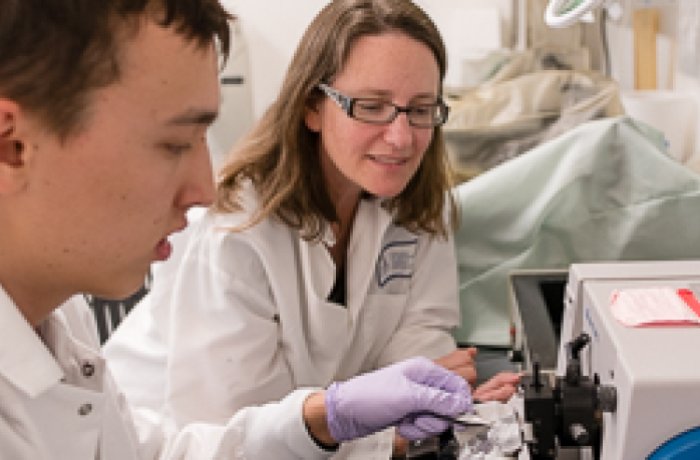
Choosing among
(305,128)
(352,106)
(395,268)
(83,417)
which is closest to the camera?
(83,417)

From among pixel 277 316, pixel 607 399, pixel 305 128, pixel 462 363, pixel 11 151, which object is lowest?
pixel 462 363

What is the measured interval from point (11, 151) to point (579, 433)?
0.61 m

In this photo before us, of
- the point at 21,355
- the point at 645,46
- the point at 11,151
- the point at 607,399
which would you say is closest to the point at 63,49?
the point at 11,151

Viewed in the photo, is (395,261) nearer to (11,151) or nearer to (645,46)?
(11,151)

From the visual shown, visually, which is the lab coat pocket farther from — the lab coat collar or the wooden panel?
the wooden panel

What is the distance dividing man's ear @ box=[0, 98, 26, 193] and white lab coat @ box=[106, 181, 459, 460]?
0.60m

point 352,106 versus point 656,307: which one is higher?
point 352,106

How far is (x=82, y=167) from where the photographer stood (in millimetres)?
691

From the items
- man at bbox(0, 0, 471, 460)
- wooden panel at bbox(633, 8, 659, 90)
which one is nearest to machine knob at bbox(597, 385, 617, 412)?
man at bbox(0, 0, 471, 460)

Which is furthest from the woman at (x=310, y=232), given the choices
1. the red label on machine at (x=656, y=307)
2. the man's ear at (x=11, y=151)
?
the man's ear at (x=11, y=151)

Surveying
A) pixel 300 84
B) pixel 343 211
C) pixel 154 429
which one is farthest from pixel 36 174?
pixel 343 211

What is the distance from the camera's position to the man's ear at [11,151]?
2.14 ft

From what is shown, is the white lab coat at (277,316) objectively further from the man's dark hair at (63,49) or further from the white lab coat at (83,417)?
the man's dark hair at (63,49)

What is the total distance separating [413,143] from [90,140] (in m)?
0.70
